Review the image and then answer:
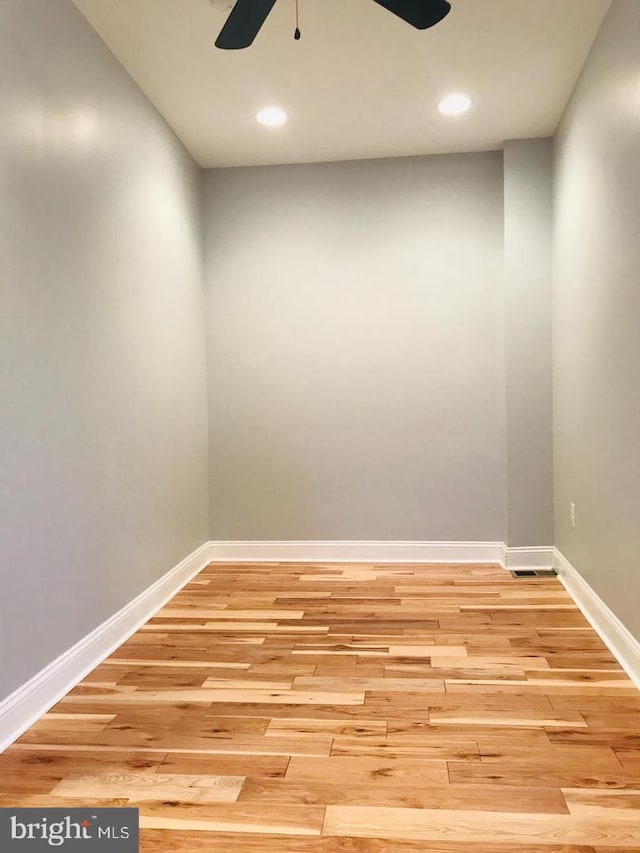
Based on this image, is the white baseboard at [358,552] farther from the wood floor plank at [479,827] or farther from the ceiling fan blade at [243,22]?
the ceiling fan blade at [243,22]

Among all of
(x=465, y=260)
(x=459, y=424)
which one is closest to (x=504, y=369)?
(x=459, y=424)

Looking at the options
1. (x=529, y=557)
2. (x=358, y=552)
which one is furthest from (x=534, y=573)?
(x=358, y=552)

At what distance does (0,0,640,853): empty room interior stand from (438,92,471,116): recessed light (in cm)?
2

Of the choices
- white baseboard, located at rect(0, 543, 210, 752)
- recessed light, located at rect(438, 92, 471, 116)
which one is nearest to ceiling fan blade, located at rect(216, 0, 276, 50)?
recessed light, located at rect(438, 92, 471, 116)

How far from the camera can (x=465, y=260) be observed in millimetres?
4438

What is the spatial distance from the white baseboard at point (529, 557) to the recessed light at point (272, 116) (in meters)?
2.76

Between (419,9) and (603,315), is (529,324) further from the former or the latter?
(419,9)

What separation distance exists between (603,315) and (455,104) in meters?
1.45

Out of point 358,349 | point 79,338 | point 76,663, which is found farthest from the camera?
point 358,349

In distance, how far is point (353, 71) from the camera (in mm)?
3332

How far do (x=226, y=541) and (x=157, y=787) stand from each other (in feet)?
8.99

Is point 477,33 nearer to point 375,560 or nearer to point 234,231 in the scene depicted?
point 234,231

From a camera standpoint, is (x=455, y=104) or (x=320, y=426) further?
(x=320, y=426)

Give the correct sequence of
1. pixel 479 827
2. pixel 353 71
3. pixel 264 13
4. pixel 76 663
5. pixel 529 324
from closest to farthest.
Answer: pixel 479 827 → pixel 264 13 → pixel 76 663 → pixel 353 71 → pixel 529 324
